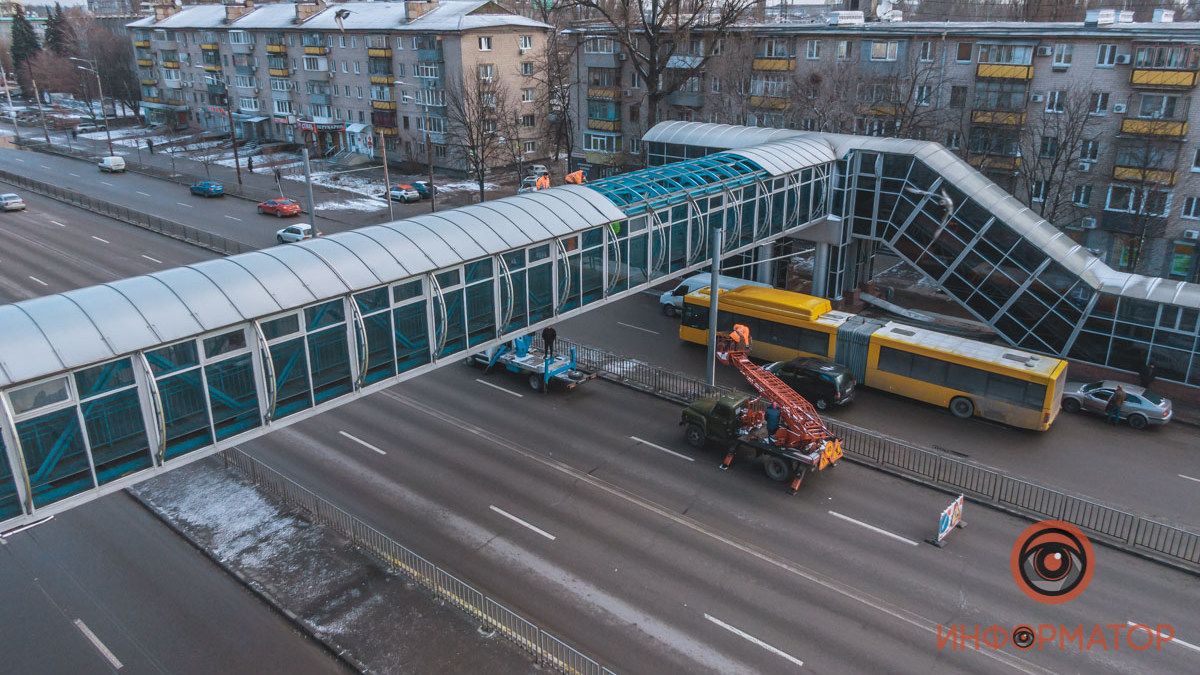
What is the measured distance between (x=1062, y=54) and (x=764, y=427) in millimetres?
31327

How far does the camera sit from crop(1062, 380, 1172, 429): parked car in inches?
1038

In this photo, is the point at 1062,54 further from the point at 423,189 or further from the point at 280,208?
the point at 280,208

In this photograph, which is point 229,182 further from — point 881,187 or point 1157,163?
point 1157,163

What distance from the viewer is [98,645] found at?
1727 centimetres

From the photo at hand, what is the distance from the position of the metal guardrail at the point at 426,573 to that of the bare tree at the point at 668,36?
34.1 meters

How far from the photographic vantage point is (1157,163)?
39.5 meters

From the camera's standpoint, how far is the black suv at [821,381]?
2736cm

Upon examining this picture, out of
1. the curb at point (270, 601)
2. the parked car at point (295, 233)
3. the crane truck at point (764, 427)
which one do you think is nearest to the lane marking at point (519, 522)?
the curb at point (270, 601)

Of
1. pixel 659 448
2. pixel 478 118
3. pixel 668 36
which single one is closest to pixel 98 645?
pixel 659 448

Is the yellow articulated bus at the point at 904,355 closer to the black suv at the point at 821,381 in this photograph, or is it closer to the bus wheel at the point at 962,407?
the bus wheel at the point at 962,407

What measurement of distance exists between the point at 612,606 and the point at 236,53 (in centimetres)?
8567

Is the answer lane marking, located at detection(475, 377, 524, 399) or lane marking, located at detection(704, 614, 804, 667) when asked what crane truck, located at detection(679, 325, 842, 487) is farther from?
lane marking, located at detection(475, 377, 524, 399)

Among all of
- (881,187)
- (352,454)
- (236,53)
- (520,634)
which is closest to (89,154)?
(236,53)

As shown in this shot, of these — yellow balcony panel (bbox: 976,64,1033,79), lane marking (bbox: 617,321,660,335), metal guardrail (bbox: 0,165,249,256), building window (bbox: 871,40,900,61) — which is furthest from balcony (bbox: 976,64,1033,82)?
metal guardrail (bbox: 0,165,249,256)
